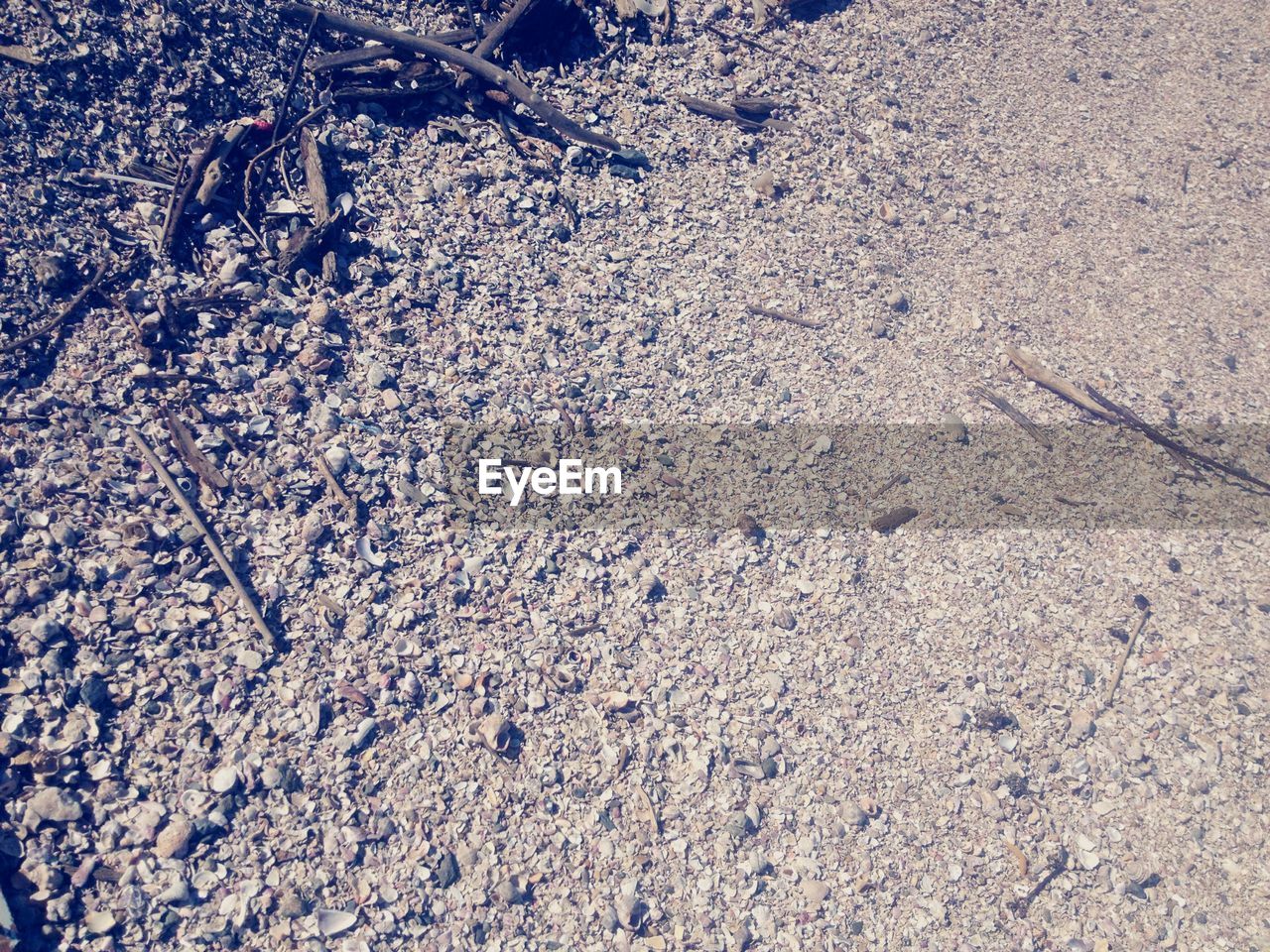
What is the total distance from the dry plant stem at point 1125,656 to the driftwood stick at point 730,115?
2.93m

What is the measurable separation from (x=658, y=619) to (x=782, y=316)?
1604 mm

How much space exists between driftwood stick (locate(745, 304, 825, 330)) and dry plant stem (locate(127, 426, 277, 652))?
2.42 meters

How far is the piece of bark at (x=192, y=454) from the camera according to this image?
2566 millimetres

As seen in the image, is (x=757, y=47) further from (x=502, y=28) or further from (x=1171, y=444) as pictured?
(x=1171, y=444)

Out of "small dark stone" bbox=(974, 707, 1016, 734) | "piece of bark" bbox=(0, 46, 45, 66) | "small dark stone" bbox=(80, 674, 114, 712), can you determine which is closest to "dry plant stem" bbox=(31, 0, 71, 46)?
"piece of bark" bbox=(0, 46, 45, 66)

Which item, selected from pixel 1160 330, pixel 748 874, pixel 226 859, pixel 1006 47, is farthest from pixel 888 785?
pixel 1006 47

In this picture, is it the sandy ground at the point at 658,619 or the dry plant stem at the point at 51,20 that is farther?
the dry plant stem at the point at 51,20

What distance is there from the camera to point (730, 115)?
3881 millimetres

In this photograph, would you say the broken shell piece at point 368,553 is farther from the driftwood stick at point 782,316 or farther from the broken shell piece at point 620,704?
the driftwood stick at point 782,316

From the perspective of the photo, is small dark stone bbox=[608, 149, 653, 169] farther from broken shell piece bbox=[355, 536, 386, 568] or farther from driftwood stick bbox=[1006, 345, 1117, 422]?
broken shell piece bbox=[355, 536, 386, 568]

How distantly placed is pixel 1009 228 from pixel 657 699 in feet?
10.4

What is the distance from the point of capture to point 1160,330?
3758 millimetres

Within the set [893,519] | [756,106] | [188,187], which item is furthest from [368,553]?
[756,106]

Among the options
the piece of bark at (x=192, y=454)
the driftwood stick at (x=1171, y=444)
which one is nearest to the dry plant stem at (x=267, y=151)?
the piece of bark at (x=192, y=454)
